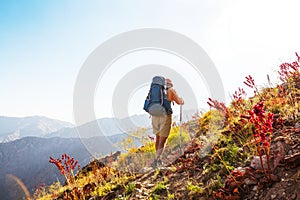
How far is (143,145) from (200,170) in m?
5.28

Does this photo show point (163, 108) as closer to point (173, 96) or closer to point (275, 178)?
point (173, 96)

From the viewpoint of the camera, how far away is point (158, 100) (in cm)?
644

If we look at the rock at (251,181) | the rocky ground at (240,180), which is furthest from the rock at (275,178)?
the rock at (251,181)

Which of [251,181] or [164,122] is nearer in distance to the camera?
[251,181]

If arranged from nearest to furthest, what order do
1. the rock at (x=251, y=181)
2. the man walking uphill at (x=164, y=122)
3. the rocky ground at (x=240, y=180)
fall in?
the rocky ground at (x=240, y=180)
the rock at (x=251, y=181)
the man walking uphill at (x=164, y=122)

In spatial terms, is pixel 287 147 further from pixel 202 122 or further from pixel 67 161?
pixel 202 122

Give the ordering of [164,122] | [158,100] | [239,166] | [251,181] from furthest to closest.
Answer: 1. [164,122]
2. [158,100]
3. [239,166]
4. [251,181]

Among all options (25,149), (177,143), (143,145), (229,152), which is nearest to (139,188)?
(229,152)

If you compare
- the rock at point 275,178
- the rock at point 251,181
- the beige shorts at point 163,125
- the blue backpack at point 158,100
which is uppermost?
the blue backpack at point 158,100

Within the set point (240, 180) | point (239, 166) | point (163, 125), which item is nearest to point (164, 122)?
point (163, 125)

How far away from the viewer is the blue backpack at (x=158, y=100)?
6.44 m

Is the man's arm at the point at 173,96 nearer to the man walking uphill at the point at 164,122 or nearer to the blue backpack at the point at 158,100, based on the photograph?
the man walking uphill at the point at 164,122

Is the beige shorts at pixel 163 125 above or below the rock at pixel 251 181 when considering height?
above

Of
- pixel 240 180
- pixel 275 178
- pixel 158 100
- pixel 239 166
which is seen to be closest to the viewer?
pixel 275 178
